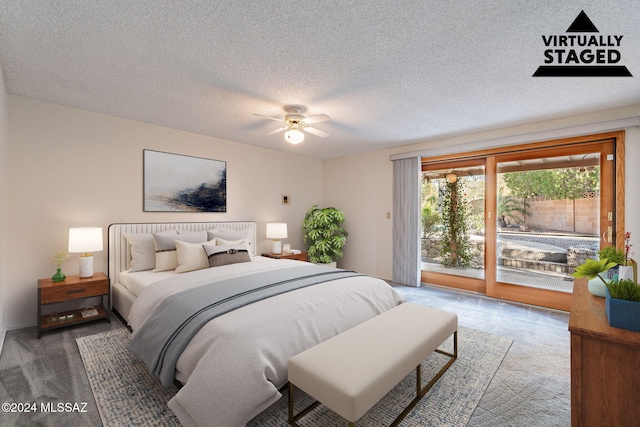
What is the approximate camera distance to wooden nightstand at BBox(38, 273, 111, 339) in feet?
8.95

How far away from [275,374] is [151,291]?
150 centimetres

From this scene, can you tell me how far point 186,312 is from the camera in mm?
1941

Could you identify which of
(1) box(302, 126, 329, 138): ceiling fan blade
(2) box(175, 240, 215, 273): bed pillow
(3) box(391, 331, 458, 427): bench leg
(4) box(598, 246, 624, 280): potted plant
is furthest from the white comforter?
(1) box(302, 126, 329, 138): ceiling fan blade

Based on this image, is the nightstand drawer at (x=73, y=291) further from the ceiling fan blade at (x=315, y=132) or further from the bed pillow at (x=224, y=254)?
the ceiling fan blade at (x=315, y=132)

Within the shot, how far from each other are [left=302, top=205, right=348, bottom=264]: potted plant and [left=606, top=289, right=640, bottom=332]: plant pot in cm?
409

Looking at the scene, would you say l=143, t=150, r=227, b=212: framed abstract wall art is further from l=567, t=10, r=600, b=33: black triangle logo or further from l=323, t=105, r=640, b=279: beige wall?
l=567, t=10, r=600, b=33: black triangle logo

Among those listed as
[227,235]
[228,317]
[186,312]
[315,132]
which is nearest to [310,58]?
[315,132]

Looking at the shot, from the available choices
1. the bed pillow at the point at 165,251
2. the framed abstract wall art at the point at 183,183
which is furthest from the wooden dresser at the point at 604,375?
the framed abstract wall art at the point at 183,183

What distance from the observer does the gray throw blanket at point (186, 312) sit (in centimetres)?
180

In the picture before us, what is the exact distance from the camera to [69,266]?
3199 mm

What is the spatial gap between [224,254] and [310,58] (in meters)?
2.36

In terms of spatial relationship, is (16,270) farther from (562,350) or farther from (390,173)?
(562,350)

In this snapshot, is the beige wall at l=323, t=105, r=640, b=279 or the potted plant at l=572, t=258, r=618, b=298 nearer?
the potted plant at l=572, t=258, r=618, b=298

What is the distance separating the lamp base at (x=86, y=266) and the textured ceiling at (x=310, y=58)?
68.7 inches
